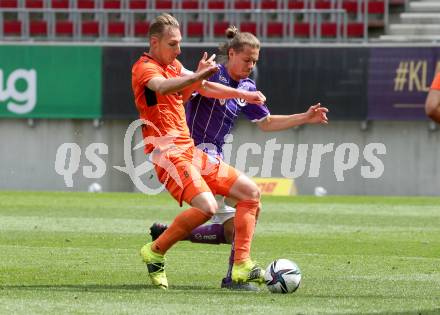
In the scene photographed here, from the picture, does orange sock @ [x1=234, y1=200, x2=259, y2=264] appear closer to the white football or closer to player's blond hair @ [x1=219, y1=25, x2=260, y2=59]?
the white football

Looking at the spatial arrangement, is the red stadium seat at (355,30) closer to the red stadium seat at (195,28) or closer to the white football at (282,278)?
the red stadium seat at (195,28)

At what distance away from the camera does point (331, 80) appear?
25266 millimetres

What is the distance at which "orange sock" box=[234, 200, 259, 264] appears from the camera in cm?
914

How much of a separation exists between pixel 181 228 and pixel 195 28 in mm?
17679

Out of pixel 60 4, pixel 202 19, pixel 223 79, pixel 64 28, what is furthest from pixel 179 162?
pixel 60 4

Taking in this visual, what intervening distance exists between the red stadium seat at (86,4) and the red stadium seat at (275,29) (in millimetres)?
4453

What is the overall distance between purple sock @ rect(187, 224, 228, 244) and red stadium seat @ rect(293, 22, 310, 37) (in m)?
16.6

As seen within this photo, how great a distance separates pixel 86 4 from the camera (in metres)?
28.0

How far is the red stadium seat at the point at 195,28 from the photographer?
86.9ft

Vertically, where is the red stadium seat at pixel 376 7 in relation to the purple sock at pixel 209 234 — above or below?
above

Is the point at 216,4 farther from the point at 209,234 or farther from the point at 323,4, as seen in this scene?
the point at 209,234

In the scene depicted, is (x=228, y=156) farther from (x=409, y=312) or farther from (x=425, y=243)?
(x=409, y=312)

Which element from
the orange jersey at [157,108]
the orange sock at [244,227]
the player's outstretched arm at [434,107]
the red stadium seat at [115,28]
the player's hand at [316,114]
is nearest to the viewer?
the player's outstretched arm at [434,107]

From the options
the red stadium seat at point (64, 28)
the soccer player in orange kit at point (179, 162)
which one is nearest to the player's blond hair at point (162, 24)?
the soccer player in orange kit at point (179, 162)
